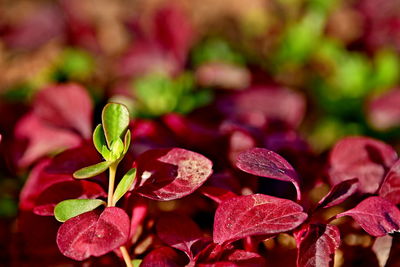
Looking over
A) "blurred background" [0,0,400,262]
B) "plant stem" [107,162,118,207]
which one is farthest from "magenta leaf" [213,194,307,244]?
"blurred background" [0,0,400,262]

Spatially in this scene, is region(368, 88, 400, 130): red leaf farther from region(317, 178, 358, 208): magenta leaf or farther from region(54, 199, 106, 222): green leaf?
region(54, 199, 106, 222): green leaf

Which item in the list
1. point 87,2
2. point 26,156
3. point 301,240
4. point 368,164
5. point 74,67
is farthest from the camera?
point 87,2

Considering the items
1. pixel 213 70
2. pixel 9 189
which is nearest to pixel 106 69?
pixel 213 70

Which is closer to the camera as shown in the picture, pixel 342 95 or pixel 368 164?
pixel 368 164

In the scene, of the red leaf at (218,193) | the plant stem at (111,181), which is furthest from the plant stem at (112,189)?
the red leaf at (218,193)

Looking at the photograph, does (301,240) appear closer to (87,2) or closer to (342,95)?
(342,95)

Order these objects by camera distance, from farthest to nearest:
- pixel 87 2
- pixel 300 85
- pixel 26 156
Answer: pixel 87 2 → pixel 300 85 → pixel 26 156
